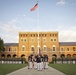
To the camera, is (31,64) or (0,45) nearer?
(31,64)

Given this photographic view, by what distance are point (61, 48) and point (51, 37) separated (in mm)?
6024

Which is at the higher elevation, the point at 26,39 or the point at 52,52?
the point at 26,39

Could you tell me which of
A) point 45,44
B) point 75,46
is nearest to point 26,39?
point 45,44

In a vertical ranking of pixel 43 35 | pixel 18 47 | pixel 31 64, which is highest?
pixel 43 35

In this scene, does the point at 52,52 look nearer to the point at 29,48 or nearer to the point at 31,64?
the point at 29,48

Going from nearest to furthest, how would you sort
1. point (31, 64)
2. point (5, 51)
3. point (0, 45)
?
point (31, 64) → point (0, 45) → point (5, 51)

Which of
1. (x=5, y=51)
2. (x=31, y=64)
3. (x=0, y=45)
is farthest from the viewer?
(x=5, y=51)

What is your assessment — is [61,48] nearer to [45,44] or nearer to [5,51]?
[45,44]

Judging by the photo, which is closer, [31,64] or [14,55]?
[31,64]

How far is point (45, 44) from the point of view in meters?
71.2

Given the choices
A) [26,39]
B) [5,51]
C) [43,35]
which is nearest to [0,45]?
[5,51]

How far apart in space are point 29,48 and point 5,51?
10061mm

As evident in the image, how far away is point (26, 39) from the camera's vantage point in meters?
71.8

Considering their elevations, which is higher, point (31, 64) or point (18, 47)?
point (18, 47)
